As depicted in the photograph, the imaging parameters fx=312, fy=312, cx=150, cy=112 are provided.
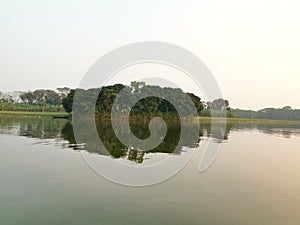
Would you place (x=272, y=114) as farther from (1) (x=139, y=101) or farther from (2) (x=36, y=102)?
(2) (x=36, y=102)

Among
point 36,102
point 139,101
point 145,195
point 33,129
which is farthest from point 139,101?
point 36,102

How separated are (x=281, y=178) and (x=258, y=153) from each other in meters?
8.42

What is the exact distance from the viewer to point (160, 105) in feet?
248

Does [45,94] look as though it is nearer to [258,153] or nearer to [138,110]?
[138,110]

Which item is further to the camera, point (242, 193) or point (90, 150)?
point (90, 150)

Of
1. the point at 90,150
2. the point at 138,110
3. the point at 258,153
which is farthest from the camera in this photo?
the point at 138,110

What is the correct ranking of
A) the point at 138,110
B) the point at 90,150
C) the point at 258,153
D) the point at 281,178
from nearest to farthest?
the point at 281,178 → the point at 90,150 → the point at 258,153 → the point at 138,110

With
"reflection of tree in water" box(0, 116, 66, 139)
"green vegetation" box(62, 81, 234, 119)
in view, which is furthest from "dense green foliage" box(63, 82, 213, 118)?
"reflection of tree in water" box(0, 116, 66, 139)

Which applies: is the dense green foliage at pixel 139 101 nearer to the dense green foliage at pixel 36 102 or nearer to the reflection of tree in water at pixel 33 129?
the reflection of tree in water at pixel 33 129

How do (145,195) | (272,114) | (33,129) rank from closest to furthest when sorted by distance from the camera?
(145,195), (33,129), (272,114)

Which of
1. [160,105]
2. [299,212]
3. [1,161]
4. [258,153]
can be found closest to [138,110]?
[160,105]

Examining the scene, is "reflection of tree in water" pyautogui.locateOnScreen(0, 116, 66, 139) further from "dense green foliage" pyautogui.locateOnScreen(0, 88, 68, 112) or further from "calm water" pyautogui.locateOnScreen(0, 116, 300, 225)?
"dense green foliage" pyautogui.locateOnScreen(0, 88, 68, 112)

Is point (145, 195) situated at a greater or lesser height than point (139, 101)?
lesser

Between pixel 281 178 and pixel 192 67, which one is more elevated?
pixel 192 67
